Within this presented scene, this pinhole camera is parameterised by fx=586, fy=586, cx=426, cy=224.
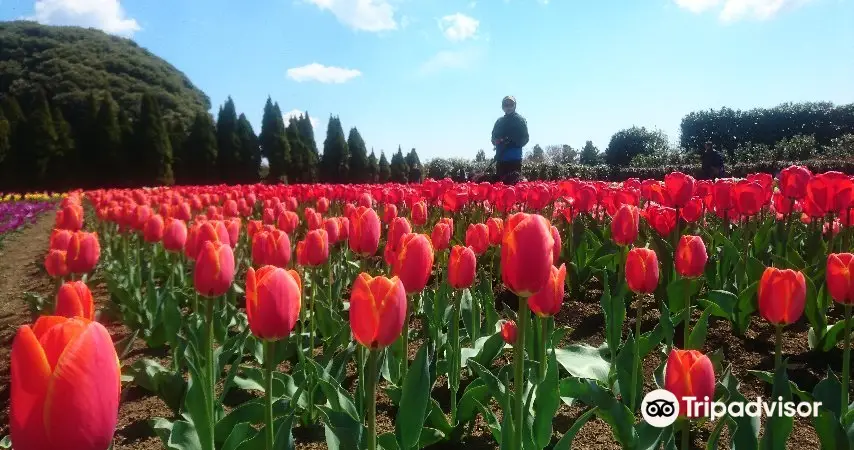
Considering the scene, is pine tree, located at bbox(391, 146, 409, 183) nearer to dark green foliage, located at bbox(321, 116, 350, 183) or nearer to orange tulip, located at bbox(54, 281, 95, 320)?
dark green foliage, located at bbox(321, 116, 350, 183)

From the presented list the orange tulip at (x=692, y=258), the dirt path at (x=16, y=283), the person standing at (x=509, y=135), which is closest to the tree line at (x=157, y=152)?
the dirt path at (x=16, y=283)

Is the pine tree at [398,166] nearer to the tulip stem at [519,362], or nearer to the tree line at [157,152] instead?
the tree line at [157,152]

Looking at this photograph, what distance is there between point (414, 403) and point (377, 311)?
432 mm

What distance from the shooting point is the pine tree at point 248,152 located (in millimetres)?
39094

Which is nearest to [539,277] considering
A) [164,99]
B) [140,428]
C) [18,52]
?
[140,428]

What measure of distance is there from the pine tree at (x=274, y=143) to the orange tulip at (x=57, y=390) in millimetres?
39086

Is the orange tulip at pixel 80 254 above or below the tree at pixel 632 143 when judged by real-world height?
below

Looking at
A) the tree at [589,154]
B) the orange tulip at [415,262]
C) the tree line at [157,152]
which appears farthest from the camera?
the tree at [589,154]

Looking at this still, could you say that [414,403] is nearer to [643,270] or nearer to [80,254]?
[643,270]

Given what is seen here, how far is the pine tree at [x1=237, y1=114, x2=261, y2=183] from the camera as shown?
128 feet

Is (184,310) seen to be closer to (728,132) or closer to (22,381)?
(22,381)

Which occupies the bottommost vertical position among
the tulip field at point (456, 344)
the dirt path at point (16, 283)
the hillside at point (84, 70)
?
the dirt path at point (16, 283)

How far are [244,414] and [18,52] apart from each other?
91.0m

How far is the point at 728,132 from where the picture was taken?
46.2 m
